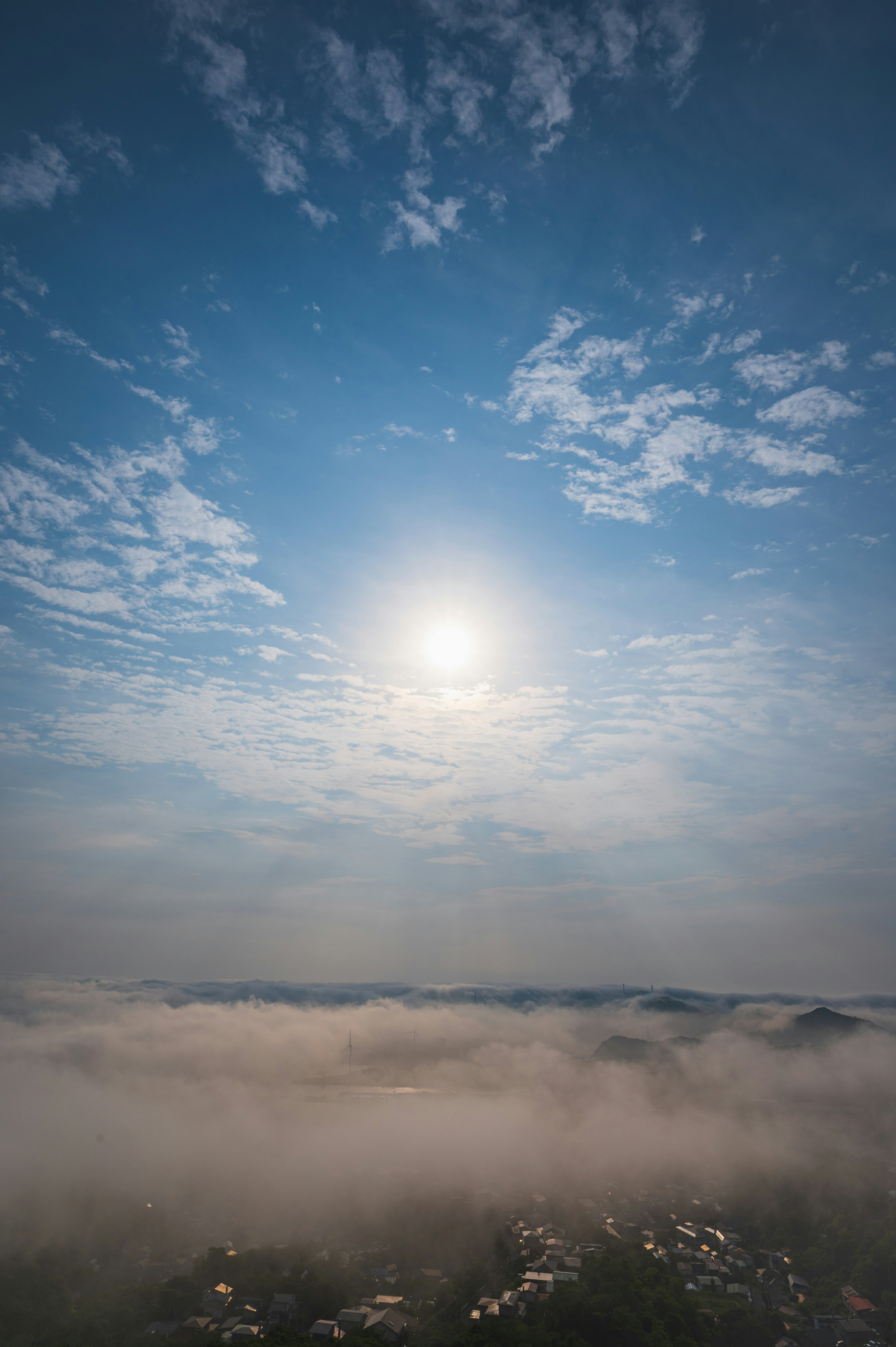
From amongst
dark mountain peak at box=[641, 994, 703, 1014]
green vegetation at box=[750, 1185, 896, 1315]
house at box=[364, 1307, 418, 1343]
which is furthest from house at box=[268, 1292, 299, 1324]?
dark mountain peak at box=[641, 994, 703, 1014]

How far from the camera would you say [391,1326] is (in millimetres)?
35781

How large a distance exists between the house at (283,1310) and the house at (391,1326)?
5.75m

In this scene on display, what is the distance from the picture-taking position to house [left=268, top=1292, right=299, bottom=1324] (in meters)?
37.5

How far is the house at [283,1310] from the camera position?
37.5m

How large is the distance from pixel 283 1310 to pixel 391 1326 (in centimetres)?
856

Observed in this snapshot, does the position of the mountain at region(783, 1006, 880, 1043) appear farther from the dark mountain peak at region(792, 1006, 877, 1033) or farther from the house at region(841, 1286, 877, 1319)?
the house at region(841, 1286, 877, 1319)

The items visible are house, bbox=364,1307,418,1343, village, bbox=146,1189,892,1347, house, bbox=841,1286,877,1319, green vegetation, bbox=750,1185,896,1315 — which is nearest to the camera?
house, bbox=364,1307,418,1343

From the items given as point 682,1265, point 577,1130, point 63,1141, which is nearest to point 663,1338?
point 682,1265

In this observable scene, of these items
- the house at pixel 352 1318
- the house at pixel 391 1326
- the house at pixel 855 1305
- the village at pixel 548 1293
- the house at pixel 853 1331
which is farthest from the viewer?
the house at pixel 855 1305

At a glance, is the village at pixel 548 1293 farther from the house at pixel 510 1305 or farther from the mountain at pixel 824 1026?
the mountain at pixel 824 1026

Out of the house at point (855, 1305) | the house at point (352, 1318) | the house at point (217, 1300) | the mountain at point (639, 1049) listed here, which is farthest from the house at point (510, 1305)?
the mountain at point (639, 1049)

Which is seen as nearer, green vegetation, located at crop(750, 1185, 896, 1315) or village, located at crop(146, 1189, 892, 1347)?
village, located at crop(146, 1189, 892, 1347)

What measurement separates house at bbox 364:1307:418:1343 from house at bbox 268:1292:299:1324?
575 centimetres

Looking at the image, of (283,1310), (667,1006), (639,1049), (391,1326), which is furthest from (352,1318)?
(667,1006)
